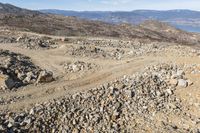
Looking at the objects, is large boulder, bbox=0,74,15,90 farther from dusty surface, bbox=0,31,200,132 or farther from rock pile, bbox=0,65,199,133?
rock pile, bbox=0,65,199,133

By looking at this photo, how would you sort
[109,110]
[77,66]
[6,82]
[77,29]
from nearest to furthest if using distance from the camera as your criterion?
[109,110] → [6,82] → [77,66] → [77,29]

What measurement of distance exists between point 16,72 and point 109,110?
29.4ft

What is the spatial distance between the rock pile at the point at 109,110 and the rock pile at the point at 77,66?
4.07 meters

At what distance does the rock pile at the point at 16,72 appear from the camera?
91.2ft

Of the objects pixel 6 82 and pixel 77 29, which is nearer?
pixel 6 82

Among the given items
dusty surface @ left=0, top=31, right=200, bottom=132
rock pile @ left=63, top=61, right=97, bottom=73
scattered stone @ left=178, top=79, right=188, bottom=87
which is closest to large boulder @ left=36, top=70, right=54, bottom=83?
dusty surface @ left=0, top=31, right=200, bottom=132

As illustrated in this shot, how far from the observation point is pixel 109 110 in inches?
989

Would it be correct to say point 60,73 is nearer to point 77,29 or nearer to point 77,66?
point 77,66

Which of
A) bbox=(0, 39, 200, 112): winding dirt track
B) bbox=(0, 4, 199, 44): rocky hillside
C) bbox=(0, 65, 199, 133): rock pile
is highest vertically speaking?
bbox=(0, 39, 200, 112): winding dirt track

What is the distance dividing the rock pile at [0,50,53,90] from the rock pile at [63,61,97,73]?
236cm

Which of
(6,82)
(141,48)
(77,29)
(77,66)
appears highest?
(77,66)

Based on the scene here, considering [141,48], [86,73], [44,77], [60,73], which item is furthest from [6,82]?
[141,48]

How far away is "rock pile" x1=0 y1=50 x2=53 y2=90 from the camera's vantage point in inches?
1095

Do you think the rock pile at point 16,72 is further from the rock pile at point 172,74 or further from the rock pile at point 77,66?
the rock pile at point 172,74
